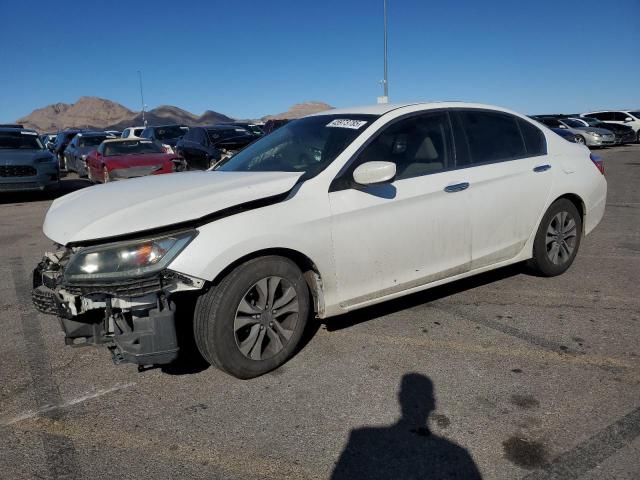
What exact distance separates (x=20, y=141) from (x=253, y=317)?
11898 mm

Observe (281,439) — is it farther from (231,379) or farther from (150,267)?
(150,267)

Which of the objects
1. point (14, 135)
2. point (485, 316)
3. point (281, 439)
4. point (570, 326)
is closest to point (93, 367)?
point (281, 439)

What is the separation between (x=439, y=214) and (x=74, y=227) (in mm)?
2412

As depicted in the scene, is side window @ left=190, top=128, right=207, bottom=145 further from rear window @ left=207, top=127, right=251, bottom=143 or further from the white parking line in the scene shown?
the white parking line

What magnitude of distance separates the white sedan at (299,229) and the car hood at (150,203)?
12 mm

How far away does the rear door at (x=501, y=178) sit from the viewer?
419cm

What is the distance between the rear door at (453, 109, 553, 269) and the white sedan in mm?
13

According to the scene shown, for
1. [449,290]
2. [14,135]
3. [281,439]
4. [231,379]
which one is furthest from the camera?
[14,135]

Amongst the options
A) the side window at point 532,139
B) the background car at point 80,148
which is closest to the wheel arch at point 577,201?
the side window at point 532,139

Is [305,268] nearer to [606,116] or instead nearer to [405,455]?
[405,455]

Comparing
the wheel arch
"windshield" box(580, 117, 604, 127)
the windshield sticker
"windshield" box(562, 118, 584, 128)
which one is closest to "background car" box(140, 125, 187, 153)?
the windshield sticker

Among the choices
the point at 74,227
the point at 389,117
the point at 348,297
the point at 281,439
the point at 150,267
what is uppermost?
the point at 389,117

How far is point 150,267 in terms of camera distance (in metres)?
2.84

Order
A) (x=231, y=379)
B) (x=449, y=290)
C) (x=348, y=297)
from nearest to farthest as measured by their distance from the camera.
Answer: (x=231, y=379) < (x=348, y=297) < (x=449, y=290)
